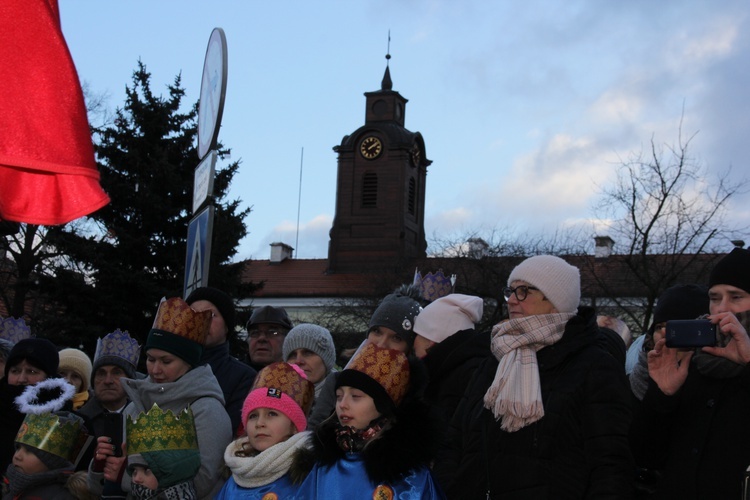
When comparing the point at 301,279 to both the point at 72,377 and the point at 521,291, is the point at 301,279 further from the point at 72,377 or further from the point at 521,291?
the point at 521,291

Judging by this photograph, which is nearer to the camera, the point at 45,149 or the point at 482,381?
the point at 45,149

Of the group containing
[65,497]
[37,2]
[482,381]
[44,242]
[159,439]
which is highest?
[44,242]

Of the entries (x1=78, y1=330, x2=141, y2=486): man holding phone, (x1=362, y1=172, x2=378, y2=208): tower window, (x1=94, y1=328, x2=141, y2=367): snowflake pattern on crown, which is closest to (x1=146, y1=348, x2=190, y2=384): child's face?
(x1=78, y1=330, x2=141, y2=486): man holding phone

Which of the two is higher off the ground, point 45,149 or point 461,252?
point 461,252

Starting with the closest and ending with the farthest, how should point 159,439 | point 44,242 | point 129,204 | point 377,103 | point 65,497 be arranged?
point 159,439, point 65,497, point 129,204, point 44,242, point 377,103

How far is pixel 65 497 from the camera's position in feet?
20.4

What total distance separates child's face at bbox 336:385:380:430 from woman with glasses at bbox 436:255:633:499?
0.46 meters

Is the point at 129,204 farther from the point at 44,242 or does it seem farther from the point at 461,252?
the point at 461,252

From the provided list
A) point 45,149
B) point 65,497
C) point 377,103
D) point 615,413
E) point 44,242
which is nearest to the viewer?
point 45,149

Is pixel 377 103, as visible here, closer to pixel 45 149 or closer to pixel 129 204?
pixel 129 204

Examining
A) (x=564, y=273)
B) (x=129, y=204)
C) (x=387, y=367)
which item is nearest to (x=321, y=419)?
(x=387, y=367)

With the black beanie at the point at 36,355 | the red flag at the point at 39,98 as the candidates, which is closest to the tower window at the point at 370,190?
the black beanie at the point at 36,355

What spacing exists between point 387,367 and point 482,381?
468 mm

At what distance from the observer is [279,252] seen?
71.2m
